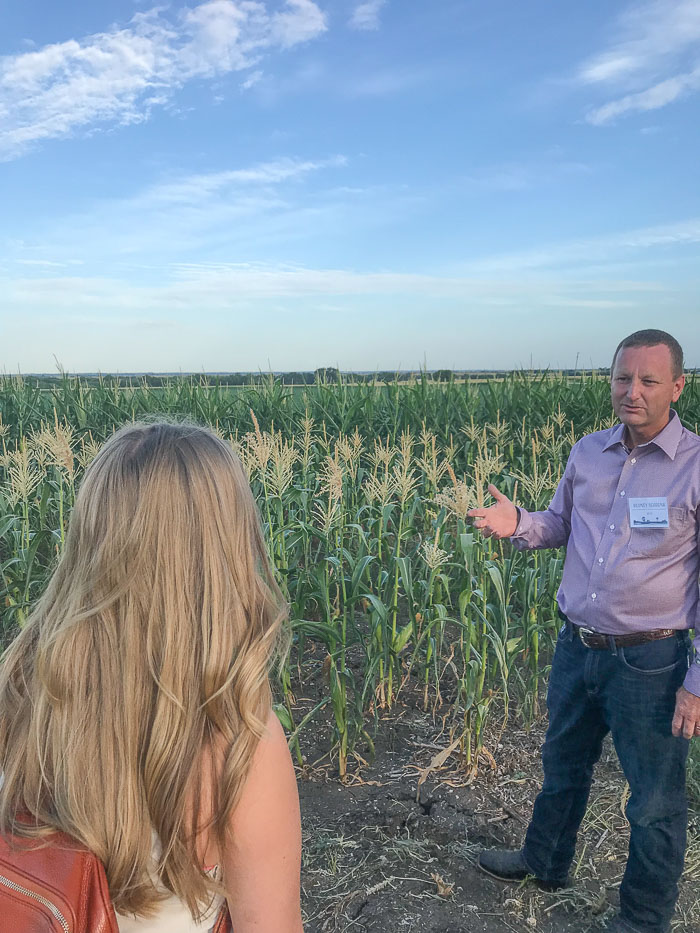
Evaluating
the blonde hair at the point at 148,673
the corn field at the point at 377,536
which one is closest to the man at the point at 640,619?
the corn field at the point at 377,536

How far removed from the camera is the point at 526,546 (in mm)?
2852

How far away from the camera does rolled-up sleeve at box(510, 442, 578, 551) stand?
281cm

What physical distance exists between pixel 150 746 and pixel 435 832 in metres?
2.34

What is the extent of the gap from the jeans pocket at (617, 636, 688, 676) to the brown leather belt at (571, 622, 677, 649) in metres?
0.01

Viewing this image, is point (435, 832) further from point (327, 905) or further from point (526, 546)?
point (526, 546)

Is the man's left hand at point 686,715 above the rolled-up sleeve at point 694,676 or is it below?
below

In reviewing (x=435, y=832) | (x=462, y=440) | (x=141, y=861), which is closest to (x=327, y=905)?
(x=435, y=832)

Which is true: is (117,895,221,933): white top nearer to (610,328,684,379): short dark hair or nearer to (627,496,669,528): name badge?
(627,496,669,528): name badge

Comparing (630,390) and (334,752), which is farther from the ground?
(630,390)

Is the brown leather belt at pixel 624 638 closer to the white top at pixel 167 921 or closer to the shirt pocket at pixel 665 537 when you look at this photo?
the shirt pocket at pixel 665 537

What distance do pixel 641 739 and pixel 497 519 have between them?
87 centimetres

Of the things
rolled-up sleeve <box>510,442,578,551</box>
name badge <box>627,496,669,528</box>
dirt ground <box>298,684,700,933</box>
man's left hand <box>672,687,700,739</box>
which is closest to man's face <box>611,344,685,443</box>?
name badge <box>627,496,669,528</box>

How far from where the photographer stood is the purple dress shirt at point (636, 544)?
240cm

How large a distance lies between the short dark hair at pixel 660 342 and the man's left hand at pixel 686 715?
1020mm
